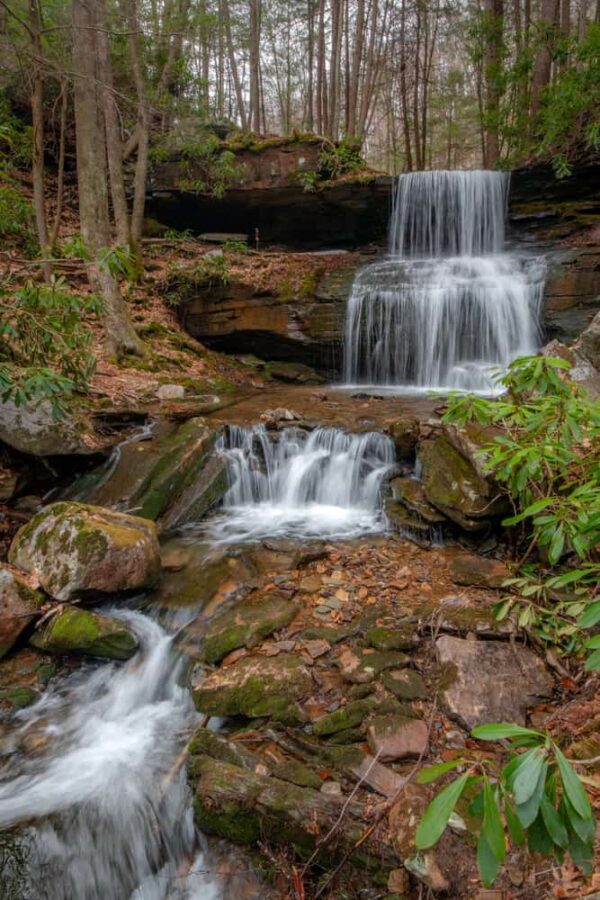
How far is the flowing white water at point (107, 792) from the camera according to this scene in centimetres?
236

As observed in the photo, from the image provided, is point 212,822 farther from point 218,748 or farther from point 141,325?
point 141,325

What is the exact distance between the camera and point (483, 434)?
4.57 m

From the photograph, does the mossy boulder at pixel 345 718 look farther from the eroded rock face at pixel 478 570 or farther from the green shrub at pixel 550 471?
the eroded rock face at pixel 478 570

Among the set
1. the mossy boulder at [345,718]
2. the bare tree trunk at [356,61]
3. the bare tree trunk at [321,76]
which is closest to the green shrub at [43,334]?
the mossy boulder at [345,718]

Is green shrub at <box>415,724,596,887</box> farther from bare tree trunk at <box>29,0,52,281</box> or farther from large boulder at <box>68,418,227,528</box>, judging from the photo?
bare tree trunk at <box>29,0,52,281</box>

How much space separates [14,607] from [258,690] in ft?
6.41

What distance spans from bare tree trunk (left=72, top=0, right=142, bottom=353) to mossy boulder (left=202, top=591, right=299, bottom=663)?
4.80 metres

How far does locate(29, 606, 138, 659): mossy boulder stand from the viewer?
11.5 ft

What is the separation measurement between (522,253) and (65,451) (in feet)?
33.5

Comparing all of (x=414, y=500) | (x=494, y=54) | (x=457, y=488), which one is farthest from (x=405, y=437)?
(x=494, y=54)

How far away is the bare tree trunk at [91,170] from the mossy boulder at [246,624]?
4803 mm

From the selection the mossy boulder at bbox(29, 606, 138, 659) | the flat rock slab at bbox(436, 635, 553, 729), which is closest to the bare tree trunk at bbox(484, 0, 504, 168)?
the flat rock slab at bbox(436, 635, 553, 729)

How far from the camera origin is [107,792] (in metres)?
2.70

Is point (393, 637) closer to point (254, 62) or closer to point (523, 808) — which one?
point (523, 808)
